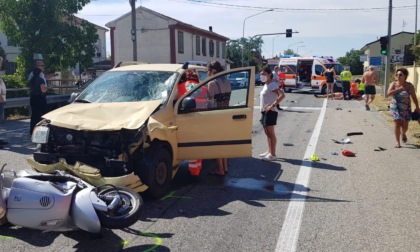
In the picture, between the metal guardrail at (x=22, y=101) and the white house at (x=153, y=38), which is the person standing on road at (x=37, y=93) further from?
the white house at (x=153, y=38)

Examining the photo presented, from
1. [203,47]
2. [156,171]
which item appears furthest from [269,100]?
[203,47]

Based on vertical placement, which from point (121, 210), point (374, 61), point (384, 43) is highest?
point (384, 43)

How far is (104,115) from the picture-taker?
5.68 m

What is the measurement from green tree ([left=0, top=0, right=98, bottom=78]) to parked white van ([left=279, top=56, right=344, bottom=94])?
44.1 feet

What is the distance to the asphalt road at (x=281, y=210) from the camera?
437 cm

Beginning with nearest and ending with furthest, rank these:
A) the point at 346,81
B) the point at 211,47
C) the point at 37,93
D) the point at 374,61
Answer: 1. the point at 37,93
2. the point at 346,81
3. the point at 374,61
4. the point at 211,47

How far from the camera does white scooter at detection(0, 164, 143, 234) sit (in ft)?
13.0

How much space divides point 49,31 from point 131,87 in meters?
18.4

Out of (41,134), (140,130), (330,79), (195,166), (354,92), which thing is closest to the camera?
(140,130)

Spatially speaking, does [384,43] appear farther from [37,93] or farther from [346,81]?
[37,93]

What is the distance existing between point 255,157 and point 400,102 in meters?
3.46

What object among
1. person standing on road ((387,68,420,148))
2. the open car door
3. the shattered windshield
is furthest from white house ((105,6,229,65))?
the open car door

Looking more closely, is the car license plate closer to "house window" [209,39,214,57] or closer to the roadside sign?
the roadside sign

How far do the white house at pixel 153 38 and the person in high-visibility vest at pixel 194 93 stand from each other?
36668 millimetres
